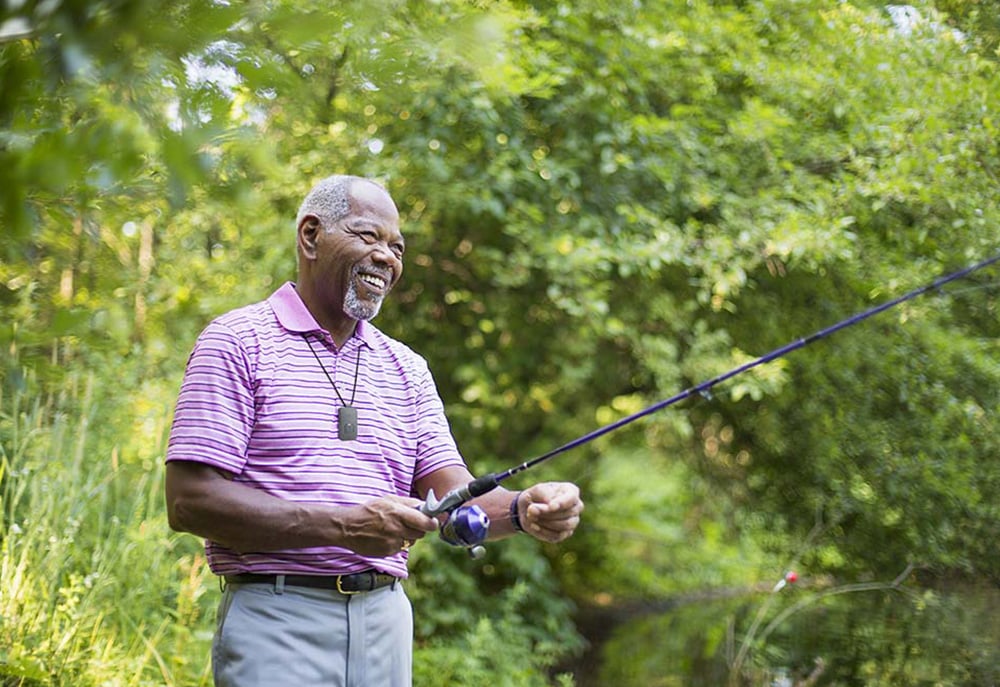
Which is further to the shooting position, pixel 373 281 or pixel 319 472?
pixel 373 281

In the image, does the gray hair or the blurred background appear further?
the blurred background

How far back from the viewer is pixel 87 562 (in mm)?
3734

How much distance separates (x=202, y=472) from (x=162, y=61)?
3.61 feet

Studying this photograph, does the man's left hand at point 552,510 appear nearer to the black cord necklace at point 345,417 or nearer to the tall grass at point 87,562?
the black cord necklace at point 345,417

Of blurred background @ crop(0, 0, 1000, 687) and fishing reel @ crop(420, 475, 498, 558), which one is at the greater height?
fishing reel @ crop(420, 475, 498, 558)

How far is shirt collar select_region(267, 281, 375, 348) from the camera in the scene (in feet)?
7.13

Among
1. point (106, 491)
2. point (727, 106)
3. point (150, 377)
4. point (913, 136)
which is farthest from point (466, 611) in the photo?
point (913, 136)

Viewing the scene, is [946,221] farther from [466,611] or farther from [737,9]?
[466,611]

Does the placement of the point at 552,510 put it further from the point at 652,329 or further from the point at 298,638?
the point at 652,329

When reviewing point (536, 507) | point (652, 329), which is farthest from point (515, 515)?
point (652, 329)

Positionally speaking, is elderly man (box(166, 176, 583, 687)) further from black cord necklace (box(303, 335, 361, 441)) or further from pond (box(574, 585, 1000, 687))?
pond (box(574, 585, 1000, 687))

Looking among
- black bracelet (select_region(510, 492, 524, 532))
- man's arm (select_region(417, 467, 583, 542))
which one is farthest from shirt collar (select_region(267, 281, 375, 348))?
black bracelet (select_region(510, 492, 524, 532))

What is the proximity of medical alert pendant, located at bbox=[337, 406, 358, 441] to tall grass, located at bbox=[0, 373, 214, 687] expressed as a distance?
1458mm

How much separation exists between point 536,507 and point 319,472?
→ 1.40 ft
